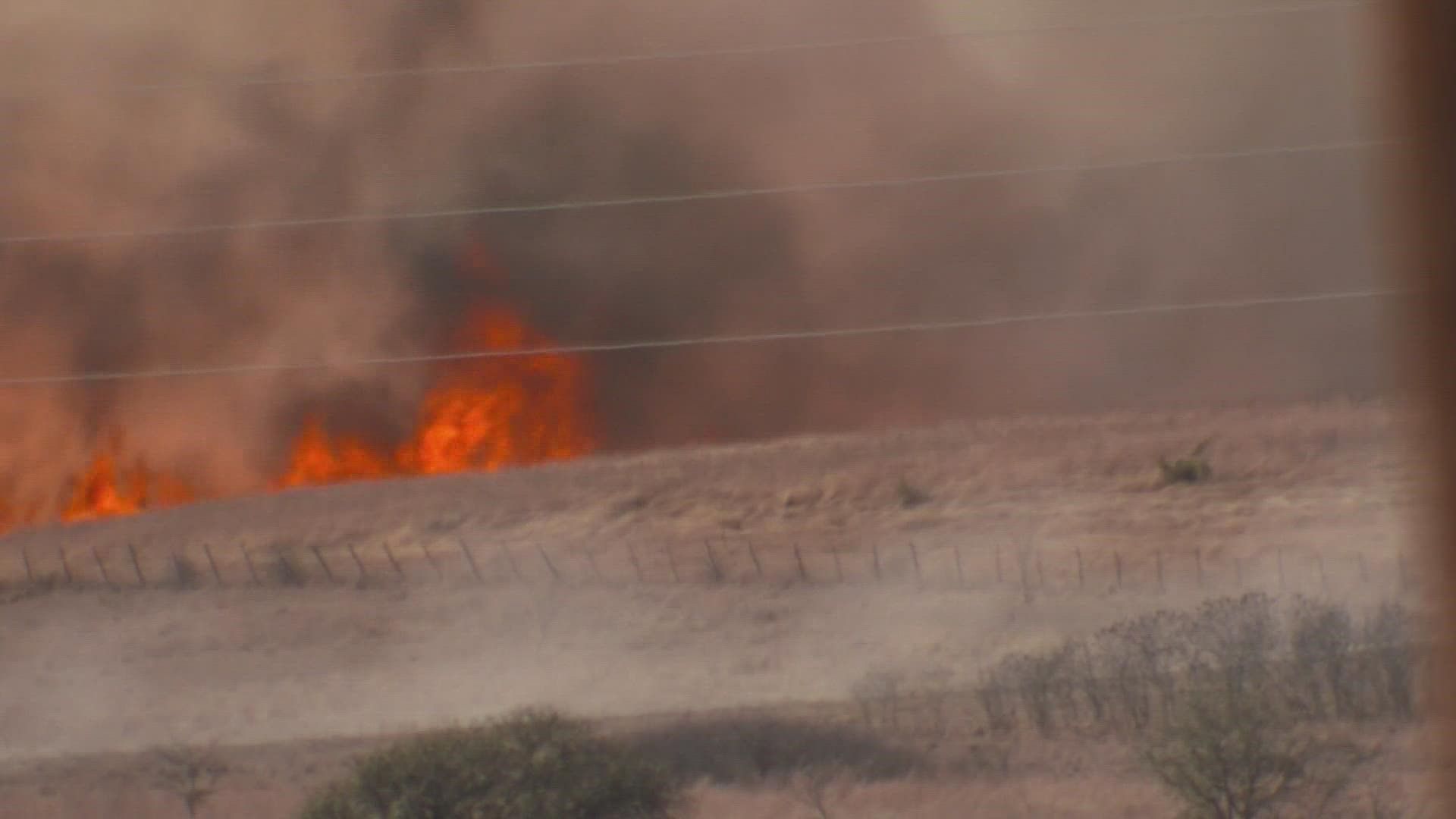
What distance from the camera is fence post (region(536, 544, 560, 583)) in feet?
20.2

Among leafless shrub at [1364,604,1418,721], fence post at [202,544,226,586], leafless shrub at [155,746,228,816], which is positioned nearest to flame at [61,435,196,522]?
fence post at [202,544,226,586]

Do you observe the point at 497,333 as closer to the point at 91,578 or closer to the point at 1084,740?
the point at 91,578

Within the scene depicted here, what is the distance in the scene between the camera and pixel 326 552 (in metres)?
6.13

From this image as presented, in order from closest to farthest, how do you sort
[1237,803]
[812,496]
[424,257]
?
[1237,803] → [812,496] → [424,257]

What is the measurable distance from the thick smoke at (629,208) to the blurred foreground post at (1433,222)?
534 centimetres

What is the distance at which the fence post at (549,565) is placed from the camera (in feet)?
20.2

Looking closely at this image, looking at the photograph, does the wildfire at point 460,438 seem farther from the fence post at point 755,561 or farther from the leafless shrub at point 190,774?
the leafless shrub at point 190,774

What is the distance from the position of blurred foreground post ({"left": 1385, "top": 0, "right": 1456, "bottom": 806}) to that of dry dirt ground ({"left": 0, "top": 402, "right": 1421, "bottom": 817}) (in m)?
4.82

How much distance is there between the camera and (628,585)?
241 inches

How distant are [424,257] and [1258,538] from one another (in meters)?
3.28

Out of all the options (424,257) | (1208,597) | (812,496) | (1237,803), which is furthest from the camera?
(424,257)

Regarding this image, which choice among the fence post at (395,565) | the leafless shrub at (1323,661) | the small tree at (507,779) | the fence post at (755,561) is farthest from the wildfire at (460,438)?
the leafless shrub at (1323,661)

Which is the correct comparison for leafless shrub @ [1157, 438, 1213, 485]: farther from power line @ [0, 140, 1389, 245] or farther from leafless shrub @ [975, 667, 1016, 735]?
power line @ [0, 140, 1389, 245]

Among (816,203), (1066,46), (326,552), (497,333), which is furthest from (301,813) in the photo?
(1066,46)
